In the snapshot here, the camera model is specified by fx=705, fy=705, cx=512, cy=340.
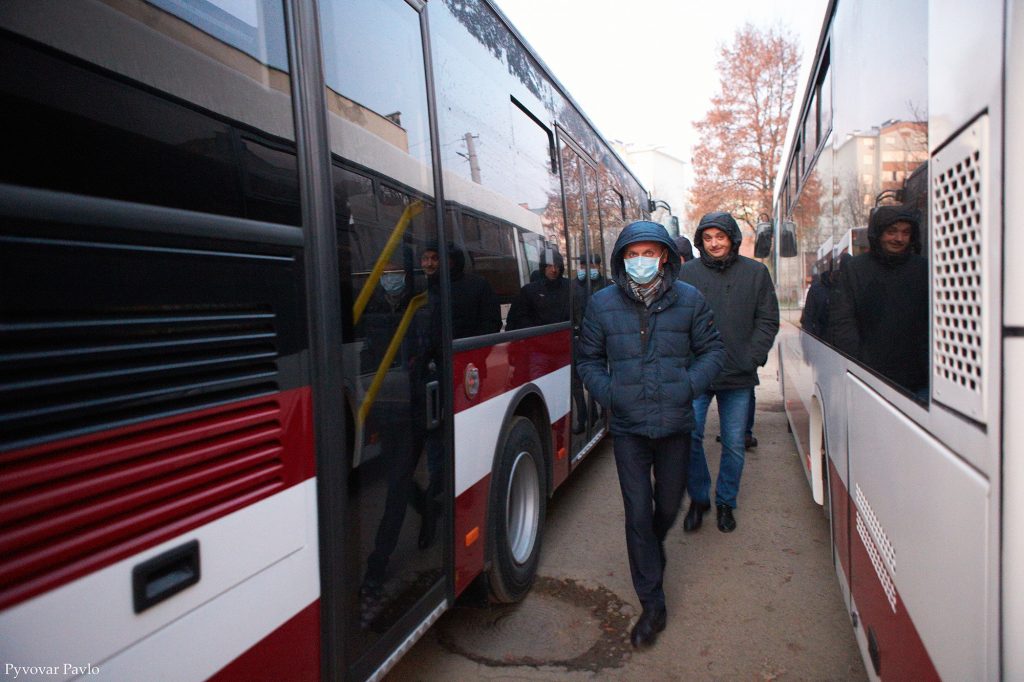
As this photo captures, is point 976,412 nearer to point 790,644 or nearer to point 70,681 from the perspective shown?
point 70,681

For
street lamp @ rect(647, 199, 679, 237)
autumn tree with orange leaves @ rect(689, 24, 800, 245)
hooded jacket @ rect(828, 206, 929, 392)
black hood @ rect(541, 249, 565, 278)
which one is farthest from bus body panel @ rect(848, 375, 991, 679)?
autumn tree with orange leaves @ rect(689, 24, 800, 245)

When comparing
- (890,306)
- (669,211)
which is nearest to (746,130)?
(669,211)

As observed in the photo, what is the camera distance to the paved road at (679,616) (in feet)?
10.5

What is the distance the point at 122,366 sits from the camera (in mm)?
1397

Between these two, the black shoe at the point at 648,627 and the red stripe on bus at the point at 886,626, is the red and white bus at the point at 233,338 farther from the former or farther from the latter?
the red stripe on bus at the point at 886,626

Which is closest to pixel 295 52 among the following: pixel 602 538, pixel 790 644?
pixel 790 644

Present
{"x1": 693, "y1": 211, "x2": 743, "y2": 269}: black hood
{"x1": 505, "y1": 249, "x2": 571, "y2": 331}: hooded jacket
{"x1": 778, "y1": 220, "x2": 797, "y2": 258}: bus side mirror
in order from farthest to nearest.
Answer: {"x1": 778, "y1": 220, "x2": 797, "y2": 258}: bus side mirror, {"x1": 693, "y1": 211, "x2": 743, "y2": 269}: black hood, {"x1": 505, "y1": 249, "x2": 571, "y2": 331}: hooded jacket

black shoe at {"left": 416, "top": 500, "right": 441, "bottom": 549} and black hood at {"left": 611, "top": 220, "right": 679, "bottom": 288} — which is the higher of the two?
black hood at {"left": 611, "top": 220, "right": 679, "bottom": 288}

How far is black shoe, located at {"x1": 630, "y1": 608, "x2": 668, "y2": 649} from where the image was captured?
3326mm

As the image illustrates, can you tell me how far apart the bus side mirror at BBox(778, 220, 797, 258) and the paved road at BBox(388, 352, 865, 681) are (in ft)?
7.92

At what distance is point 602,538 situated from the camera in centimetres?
475

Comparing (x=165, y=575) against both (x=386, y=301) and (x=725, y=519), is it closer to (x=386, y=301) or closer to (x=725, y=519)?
(x=386, y=301)

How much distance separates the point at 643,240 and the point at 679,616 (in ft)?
6.43

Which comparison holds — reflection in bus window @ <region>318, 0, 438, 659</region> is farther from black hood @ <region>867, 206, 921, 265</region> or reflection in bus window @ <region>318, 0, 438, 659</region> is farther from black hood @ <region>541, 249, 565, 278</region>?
black hood @ <region>541, 249, 565, 278</region>
